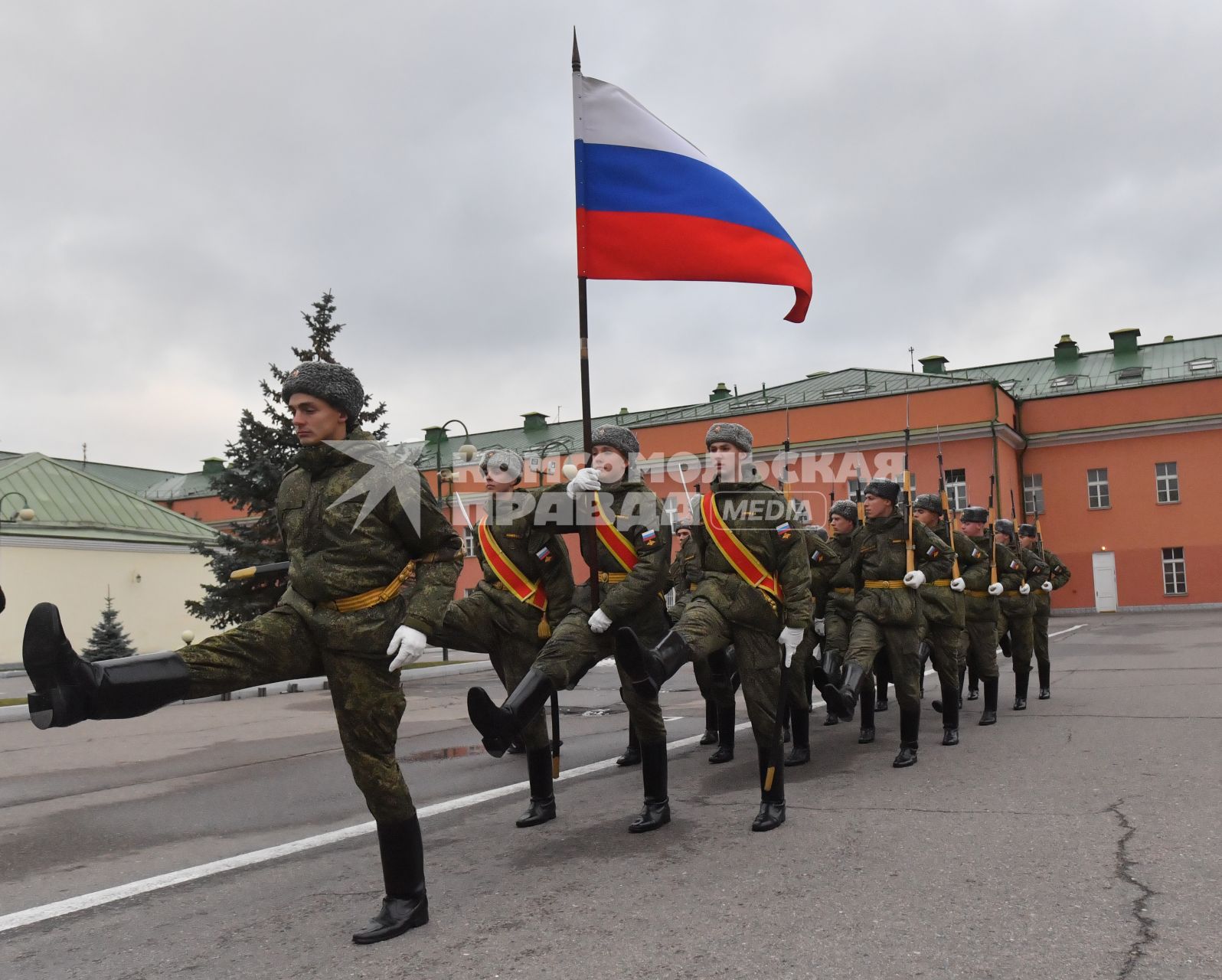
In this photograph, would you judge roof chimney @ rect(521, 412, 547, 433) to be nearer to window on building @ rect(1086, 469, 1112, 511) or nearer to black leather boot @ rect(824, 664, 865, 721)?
window on building @ rect(1086, 469, 1112, 511)

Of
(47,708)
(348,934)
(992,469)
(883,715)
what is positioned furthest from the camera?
(992,469)

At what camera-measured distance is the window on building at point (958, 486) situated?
40.5 m

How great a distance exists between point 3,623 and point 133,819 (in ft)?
82.2

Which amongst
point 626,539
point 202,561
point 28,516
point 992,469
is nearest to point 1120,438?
point 992,469

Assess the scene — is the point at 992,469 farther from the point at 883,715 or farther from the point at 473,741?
the point at 473,741

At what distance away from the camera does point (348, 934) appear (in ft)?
12.5

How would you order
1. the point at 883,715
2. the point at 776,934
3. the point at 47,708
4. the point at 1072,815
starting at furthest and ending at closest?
the point at 883,715 → the point at 1072,815 → the point at 776,934 → the point at 47,708

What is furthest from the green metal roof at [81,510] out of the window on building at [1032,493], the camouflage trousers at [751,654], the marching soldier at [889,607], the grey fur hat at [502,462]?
the window on building at [1032,493]

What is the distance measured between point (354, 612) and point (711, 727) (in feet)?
18.6

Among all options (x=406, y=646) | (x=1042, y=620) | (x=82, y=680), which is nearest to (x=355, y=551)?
(x=406, y=646)

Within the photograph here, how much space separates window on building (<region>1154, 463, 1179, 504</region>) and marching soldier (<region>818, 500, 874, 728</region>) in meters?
35.5

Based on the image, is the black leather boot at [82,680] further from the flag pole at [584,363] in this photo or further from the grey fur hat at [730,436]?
the grey fur hat at [730,436]

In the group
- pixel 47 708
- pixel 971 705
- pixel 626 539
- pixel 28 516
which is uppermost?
pixel 28 516

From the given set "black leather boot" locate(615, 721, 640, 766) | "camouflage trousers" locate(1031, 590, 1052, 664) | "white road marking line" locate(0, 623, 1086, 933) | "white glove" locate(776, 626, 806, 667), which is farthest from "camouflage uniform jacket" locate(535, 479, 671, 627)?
"camouflage trousers" locate(1031, 590, 1052, 664)
